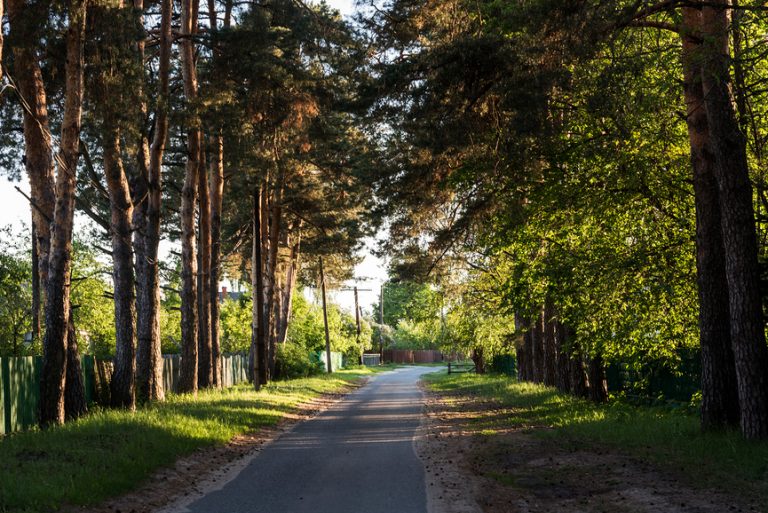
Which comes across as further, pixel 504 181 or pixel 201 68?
pixel 201 68

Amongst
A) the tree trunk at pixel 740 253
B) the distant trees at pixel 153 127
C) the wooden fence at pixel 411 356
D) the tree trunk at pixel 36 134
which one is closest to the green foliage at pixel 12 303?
the distant trees at pixel 153 127

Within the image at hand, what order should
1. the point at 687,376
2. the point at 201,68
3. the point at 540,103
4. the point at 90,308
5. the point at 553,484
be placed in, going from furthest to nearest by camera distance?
the point at 90,308, the point at 201,68, the point at 687,376, the point at 540,103, the point at 553,484

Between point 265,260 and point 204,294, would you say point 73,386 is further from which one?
point 265,260

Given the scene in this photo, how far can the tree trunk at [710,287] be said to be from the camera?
1349 centimetres

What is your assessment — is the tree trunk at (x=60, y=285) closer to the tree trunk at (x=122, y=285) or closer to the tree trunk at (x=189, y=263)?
the tree trunk at (x=122, y=285)

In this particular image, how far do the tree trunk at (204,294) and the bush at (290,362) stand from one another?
12.7 m

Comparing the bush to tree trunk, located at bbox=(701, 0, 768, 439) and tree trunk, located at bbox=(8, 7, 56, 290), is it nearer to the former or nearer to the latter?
tree trunk, located at bbox=(8, 7, 56, 290)

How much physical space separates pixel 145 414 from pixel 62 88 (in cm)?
846

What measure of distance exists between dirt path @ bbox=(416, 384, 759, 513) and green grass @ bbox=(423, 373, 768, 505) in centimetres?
38

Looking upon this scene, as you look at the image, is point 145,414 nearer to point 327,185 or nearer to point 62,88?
point 62,88

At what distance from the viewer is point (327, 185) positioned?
1577 inches

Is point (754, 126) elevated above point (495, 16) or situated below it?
below

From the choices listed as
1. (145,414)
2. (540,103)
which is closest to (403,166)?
(540,103)

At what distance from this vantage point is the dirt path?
9.30 meters
